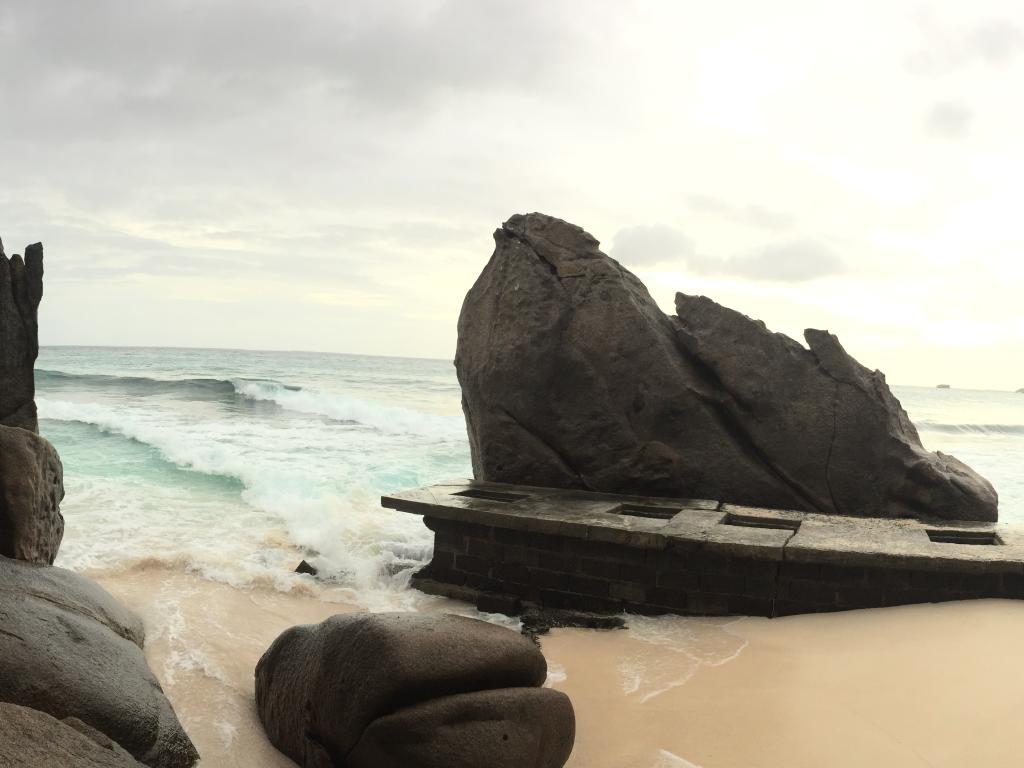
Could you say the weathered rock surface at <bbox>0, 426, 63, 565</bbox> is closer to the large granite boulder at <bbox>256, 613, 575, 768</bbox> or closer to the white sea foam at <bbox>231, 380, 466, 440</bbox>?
the large granite boulder at <bbox>256, 613, 575, 768</bbox>

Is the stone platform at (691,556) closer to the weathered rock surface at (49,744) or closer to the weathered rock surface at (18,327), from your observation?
the weathered rock surface at (18,327)

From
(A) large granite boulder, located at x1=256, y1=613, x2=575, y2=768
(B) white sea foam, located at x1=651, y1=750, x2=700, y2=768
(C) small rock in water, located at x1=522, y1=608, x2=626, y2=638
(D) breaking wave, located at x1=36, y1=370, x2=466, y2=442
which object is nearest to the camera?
(A) large granite boulder, located at x1=256, y1=613, x2=575, y2=768

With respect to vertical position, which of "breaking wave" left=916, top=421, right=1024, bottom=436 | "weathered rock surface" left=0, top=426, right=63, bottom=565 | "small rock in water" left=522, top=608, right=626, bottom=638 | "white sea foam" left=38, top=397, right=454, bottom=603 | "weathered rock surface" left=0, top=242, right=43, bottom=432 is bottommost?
"white sea foam" left=38, top=397, right=454, bottom=603

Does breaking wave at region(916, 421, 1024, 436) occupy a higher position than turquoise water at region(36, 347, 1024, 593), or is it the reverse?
breaking wave at region(916, 421, 1024, 436)

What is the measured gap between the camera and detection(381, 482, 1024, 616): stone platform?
613cm

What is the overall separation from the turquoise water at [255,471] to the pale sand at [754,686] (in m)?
2.67

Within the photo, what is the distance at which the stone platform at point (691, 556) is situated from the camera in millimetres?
6133

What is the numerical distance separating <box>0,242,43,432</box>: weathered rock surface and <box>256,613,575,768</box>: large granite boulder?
2.34 metres

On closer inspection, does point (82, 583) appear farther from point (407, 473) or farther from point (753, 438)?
point (407, 473)

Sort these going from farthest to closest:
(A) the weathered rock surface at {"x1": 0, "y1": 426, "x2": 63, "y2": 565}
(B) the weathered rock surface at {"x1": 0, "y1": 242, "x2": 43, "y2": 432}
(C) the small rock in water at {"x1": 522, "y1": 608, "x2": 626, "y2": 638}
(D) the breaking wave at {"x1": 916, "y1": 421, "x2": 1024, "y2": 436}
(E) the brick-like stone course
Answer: (D) the breaking wave at {"x1": 916, "y1": 421, "x2": 1024, "y2": 436}
(C) the small rock in water at {"x1": 522, "y1": 608, "x2": 626, "y2": 638}
(E) the brick-like stone course
(B) the weathered rock surface at {"x1": 0, "y1": 242, "x2": 43, "y2": 432}
(A) the weathered rock surface at {"x1": 0, "y1": 426, "x2": 63, "y2": 565}

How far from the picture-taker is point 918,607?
5984 mm

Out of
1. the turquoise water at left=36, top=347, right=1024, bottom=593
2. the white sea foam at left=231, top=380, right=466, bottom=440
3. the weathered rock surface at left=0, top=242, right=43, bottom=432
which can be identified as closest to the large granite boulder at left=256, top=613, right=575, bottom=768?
the weathered rock surface at left=0, top=242, right=43, bottom=432

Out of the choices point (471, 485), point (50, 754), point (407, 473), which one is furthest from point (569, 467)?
point (407, 473)

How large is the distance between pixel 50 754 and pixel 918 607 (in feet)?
18.5
